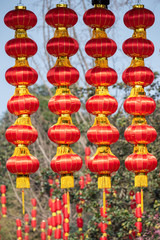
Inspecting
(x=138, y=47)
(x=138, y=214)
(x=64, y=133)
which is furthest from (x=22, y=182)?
(x=138, y=214)

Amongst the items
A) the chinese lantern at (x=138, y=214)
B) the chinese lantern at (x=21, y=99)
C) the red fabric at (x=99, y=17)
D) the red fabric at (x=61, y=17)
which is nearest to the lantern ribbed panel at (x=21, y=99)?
the chinese lantern at (x=21, y=99)

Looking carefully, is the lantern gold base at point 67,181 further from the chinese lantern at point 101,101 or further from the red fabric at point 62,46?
the red fabric at point 62,46

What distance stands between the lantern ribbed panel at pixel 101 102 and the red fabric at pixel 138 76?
0.17 metres

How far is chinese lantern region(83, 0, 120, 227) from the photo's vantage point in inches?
273

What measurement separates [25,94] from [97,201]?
7.60 m

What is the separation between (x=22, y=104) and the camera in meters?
6.97

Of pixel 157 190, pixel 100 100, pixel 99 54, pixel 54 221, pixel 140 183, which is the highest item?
pixel 99 54

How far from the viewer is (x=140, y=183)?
22.9 ft

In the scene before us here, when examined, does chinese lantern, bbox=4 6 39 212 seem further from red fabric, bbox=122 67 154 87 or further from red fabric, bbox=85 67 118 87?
red fabric, bbox=122 67 154 87

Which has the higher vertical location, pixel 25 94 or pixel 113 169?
pixel 25 94

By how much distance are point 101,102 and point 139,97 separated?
1.40ft

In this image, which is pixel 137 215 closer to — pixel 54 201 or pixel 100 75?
pixel 54 201

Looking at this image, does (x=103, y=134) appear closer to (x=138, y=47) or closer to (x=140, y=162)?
(x=140, y=162)

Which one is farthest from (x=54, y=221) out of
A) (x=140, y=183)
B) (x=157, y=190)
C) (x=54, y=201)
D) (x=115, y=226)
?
(x=140, y=183)
